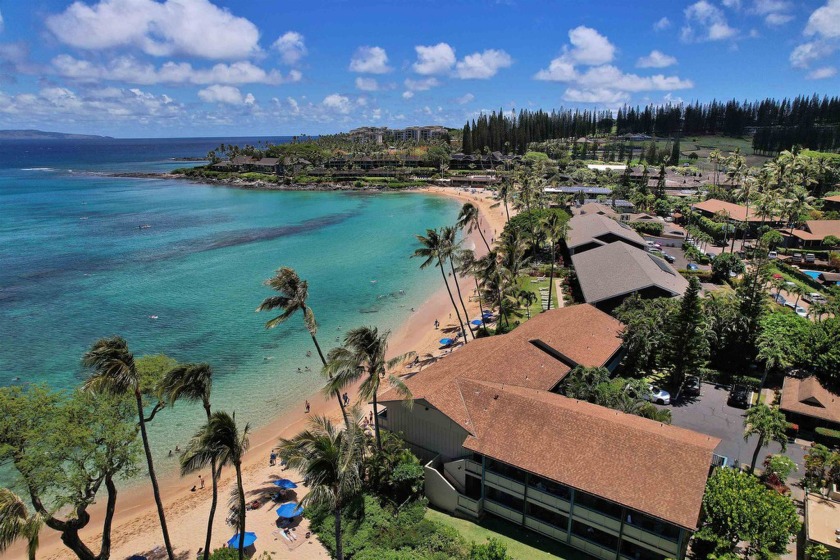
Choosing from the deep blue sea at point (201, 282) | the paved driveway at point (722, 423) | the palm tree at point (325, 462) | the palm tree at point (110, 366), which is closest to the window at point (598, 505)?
the paved driveway at point (722, 423)

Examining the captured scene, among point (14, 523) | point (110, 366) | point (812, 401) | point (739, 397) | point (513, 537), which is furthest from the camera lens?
point (739, 397)

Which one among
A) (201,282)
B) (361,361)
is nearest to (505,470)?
(361,361)

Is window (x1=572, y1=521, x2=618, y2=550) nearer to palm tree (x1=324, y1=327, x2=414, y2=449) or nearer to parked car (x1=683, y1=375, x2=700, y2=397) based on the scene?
palm tree (x1=324, y1=327, x2=414, y2=449)

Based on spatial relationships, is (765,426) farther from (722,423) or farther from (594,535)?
(594,535)

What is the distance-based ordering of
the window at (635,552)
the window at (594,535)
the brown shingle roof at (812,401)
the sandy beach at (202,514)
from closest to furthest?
the window at (635,552) < the window at (594,535) < the sandy beach at (202,514) < the brown shingle roof at (812,401)

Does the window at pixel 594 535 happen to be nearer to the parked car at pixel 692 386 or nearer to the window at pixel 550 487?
the window at pixel 550 487

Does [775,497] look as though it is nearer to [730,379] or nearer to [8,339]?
[730,379]
